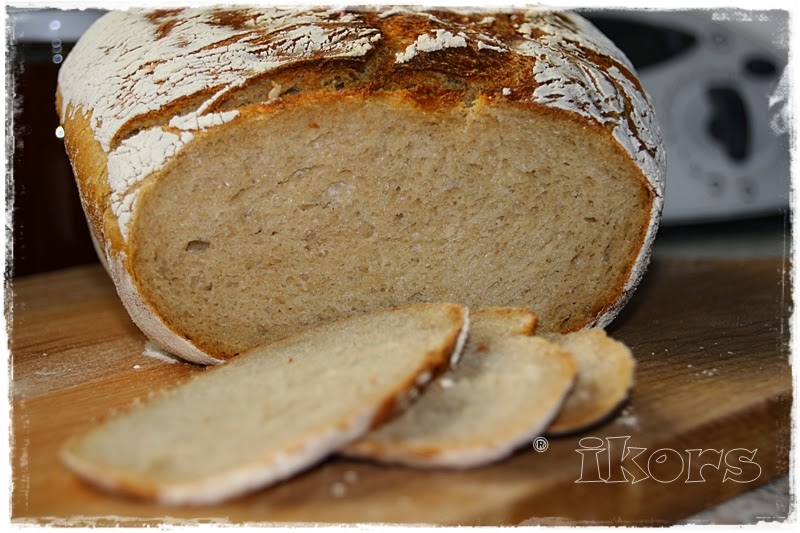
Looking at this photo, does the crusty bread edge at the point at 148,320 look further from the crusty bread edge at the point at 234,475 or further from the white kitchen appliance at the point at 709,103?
the white kitchen appliance at the point at 709,103

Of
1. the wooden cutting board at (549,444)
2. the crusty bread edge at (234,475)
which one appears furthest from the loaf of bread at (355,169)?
the crusty bread edge at (234,475)

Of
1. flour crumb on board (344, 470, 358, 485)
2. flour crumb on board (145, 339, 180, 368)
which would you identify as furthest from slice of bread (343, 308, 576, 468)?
flour crumb on board (145, 339, 180, 368)

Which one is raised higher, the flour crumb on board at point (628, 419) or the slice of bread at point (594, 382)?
the slice of bread at point (594, 382)

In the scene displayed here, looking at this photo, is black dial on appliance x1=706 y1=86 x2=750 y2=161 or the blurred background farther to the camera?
black dial on appliance x1=706 y1=86 x2=750 y2=161

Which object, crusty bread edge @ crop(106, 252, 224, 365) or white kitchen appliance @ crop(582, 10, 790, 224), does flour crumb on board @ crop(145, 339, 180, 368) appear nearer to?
crusty bread edge @ crop(106, 252, 224, 365)

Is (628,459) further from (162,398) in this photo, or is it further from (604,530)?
(162,398)

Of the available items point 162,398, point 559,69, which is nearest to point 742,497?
point 559,69

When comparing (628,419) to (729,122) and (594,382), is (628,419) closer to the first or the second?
(594,382)
